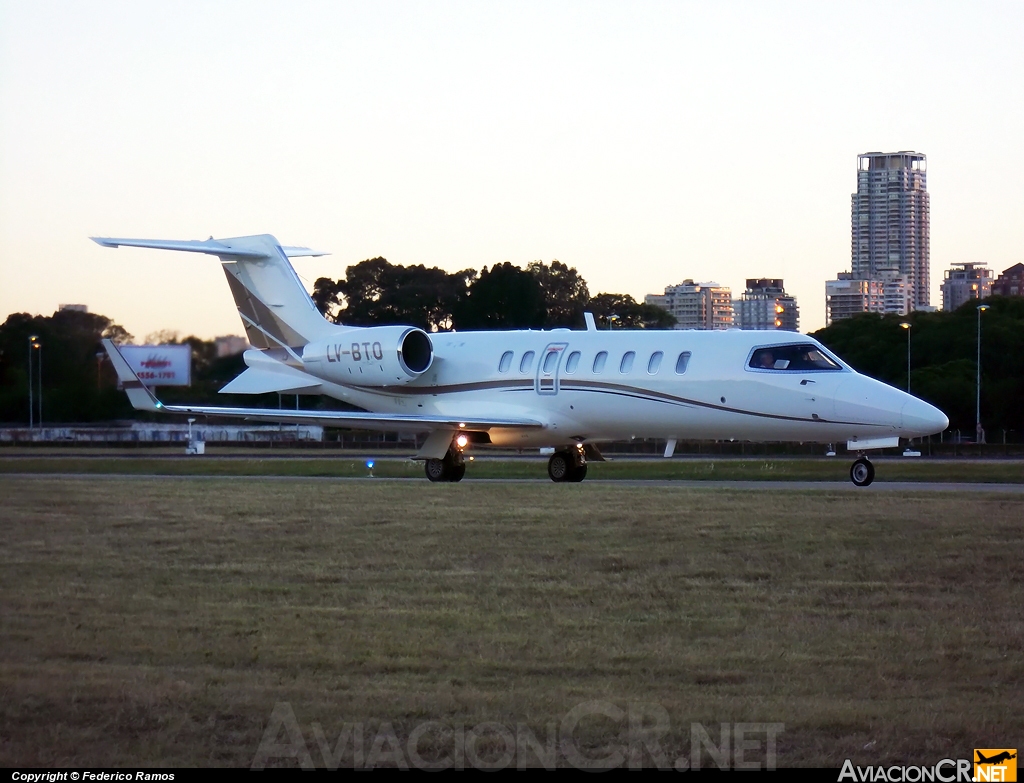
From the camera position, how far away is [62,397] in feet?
98.3

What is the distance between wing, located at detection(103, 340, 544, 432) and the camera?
23.2m

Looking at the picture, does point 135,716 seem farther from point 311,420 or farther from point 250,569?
point 311,420

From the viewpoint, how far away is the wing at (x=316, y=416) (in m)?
23.2

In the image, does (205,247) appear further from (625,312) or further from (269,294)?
(625,312)

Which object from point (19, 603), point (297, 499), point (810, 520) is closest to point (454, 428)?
point (297, 499)

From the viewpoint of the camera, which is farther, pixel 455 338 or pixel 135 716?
pixel 455 338

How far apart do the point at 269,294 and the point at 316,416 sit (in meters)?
4.49

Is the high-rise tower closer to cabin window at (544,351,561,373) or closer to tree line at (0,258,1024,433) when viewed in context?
tree line at (0,258,1024,433)

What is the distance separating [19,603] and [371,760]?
500 centimetres

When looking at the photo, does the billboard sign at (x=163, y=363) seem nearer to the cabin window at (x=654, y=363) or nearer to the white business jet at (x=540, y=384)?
the white business jet at (x=540, y=384)

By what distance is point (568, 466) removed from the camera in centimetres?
2469

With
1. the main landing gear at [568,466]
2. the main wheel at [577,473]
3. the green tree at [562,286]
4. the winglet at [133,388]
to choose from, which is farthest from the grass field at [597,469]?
the green tree at [562,286]

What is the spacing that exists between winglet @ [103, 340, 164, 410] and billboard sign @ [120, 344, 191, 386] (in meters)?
3.67

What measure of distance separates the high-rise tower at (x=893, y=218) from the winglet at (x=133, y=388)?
146 meters
